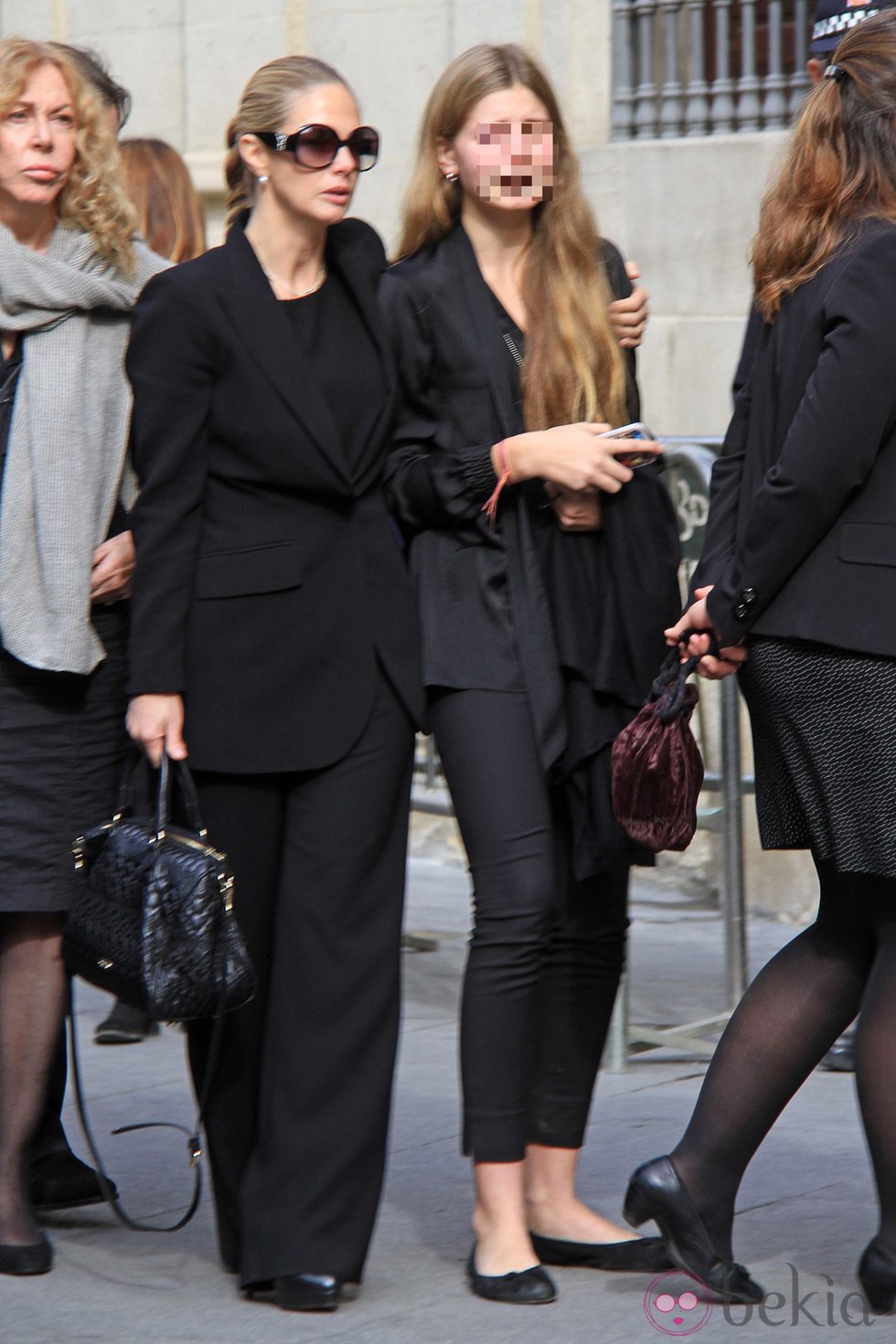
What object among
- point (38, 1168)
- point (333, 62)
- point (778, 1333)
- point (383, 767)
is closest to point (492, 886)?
point (383, 767)

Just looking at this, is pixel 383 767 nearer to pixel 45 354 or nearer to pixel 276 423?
pixel 276 423

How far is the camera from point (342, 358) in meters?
3.49

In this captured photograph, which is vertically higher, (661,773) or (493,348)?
(493,348)

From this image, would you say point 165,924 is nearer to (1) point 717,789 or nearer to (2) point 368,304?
(2) point 368,304

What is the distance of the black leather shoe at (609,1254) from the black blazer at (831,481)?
42.4 inches

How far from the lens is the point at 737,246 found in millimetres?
7223

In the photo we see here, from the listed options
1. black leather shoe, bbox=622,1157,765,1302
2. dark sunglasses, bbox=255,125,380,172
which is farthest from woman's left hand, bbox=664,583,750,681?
dark sunglasses, bbox=255,125,380,172

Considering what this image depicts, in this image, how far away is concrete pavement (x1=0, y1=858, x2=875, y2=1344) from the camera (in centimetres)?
335

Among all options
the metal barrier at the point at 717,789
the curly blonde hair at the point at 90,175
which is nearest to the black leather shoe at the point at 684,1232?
the metal barrier at the point at 717,789

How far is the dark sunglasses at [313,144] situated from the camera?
336 cm

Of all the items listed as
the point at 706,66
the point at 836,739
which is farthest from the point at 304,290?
the point at 706,66

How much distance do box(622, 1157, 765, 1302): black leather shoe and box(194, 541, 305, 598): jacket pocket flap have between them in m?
1.12

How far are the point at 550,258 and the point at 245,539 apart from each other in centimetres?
72

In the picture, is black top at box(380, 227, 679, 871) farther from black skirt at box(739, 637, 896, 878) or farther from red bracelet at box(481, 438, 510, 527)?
black skirt at box(739, 637, 896, 878)
